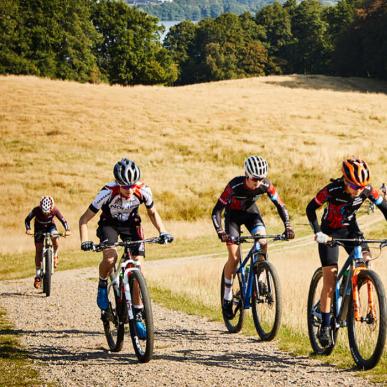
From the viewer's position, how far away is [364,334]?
749cm

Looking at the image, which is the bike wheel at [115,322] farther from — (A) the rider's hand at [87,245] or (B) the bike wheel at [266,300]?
(B) the bike wheel at [266,300]

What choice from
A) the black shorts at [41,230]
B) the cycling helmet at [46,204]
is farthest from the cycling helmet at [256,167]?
the black shorts at [41,230]

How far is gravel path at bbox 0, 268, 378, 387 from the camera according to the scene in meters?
7.39

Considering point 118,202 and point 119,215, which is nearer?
point 118,202

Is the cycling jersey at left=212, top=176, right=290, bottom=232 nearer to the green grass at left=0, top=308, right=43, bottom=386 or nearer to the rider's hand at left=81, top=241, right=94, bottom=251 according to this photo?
the rider's hand at left=81, top=241, right=94, bottom=251

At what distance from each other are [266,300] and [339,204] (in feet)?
5.92

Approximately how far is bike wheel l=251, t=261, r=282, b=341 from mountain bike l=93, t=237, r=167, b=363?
1.52 m

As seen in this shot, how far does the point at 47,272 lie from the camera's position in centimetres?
1511

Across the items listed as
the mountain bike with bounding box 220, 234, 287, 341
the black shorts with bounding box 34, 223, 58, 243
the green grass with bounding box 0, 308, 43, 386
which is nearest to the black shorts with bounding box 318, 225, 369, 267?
the mountain bike with bounding box 220, 234, 287, 341

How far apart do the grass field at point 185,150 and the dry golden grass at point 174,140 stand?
85mm

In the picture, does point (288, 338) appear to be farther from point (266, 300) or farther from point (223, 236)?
point (223, 236)

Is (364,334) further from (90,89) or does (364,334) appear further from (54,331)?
(90,89)

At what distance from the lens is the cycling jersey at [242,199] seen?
9.47 meters

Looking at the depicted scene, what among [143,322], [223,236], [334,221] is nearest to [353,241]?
[334,221]
